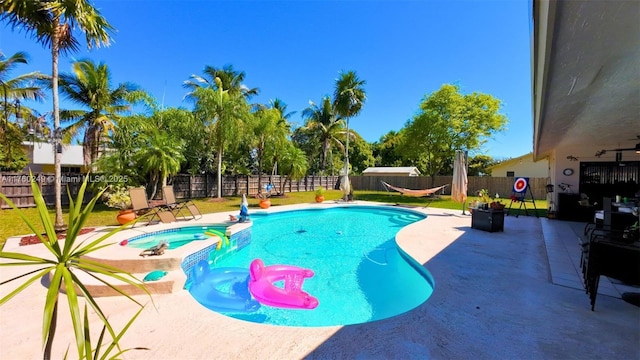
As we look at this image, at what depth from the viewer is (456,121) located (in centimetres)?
1677

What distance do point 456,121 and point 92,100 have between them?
1941cm

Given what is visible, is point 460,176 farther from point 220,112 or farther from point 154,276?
point 220,112

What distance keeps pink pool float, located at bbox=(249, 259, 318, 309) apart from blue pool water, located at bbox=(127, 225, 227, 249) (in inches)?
116

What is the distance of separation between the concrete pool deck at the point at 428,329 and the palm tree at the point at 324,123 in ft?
67.7

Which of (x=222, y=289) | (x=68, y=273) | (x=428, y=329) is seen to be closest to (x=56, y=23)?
(x=222, y=289)

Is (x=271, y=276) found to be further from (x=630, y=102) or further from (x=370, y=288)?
(x=630, y=102)

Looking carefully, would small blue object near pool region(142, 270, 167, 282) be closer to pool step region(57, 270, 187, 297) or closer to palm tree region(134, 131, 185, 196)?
pool step region(57, 270, 187, 297)

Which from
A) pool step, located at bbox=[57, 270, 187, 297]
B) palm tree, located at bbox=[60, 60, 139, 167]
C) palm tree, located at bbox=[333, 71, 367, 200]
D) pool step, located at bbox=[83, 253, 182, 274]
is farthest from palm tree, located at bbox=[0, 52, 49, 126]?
palm tree, located at bbox=[333, 71, 367, 200]

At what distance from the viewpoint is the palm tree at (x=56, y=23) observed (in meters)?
5.62

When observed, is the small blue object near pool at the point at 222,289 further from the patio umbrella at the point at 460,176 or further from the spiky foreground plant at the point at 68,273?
the patio umbrella at the point at 460,176

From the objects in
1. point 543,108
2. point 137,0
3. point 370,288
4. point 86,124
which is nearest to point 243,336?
point 370,288

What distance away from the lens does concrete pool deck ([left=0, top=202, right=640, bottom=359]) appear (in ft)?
7.50

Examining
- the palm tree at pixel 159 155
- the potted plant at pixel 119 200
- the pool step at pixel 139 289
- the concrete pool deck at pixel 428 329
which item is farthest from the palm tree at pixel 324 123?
the pool step at pixel 139 289

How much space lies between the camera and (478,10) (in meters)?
6.30
